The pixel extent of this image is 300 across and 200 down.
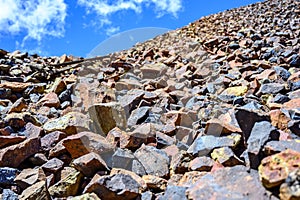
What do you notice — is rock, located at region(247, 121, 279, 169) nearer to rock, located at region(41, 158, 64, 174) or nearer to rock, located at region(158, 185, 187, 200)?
rock, located at region(158, 185, 187, 200)

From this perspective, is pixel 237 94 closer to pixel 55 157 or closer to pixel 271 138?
pixel 271 138

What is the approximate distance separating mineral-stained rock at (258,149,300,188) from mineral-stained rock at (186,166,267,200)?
5cm

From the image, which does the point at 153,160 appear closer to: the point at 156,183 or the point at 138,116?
the point at 156,183

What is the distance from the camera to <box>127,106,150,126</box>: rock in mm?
2174

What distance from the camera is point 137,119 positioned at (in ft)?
7.14

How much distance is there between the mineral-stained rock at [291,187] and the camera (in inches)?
34.6

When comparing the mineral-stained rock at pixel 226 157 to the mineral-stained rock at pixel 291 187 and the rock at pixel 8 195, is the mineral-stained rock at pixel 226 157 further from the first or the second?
the rock at pixel 8 195

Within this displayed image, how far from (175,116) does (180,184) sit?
746mm

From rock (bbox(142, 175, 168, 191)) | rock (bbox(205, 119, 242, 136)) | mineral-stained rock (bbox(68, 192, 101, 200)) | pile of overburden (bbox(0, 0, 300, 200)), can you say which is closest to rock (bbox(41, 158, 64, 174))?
pile of overburden (bbox(0, 0, 300, 200))

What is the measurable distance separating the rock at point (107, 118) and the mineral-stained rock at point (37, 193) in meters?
0.64

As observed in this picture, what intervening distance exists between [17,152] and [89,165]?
1.74ft

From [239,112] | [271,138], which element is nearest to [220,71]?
[239,112]

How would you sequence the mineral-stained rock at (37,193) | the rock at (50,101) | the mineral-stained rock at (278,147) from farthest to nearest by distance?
the rock at (50,101) < the mineral-stained rock at (37,193) < the mineral-stained rock at (278,147)

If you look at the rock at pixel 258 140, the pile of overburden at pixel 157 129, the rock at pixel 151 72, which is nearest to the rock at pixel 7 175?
the pile of overburden at pixel 157 129
